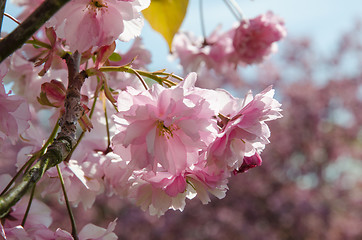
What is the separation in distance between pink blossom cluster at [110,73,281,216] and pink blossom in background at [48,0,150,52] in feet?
0.31

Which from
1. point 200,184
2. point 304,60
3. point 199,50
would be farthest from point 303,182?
point 200,184

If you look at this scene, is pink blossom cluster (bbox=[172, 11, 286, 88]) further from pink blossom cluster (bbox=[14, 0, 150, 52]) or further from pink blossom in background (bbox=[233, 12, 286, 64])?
pink blossom cluster (bbox=[14, 0, 150, 52])

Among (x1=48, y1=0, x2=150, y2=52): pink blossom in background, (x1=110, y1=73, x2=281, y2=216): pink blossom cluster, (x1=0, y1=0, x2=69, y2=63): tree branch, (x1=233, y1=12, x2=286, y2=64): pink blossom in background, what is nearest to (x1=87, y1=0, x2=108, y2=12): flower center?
(x1=48, y1=0, x2=150, y2=52): pink blossom in background

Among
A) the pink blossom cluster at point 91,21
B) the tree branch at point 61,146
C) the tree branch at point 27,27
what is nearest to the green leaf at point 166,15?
the pink blossom cluster at point 91,21

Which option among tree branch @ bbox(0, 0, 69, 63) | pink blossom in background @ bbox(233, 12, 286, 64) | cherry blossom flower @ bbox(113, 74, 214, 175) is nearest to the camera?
tree branch @ bbox(0, 0, 69, 63)

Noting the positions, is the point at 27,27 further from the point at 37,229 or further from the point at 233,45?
the point at 233,45

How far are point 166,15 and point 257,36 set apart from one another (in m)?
0.70

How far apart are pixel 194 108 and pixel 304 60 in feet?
23.6

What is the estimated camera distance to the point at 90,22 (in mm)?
599

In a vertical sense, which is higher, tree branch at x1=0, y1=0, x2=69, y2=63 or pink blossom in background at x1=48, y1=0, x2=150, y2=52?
tree branch at x1=0, y1=0, x2=69, y2=63

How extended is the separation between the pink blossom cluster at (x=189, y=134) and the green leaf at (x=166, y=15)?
0.08 m

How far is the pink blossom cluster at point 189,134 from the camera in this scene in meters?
0.53

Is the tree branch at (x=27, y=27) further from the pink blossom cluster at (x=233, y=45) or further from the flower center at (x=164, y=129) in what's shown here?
the pink blossom cluster at (x=233, y=45)

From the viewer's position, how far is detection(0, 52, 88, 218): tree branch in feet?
1.19
